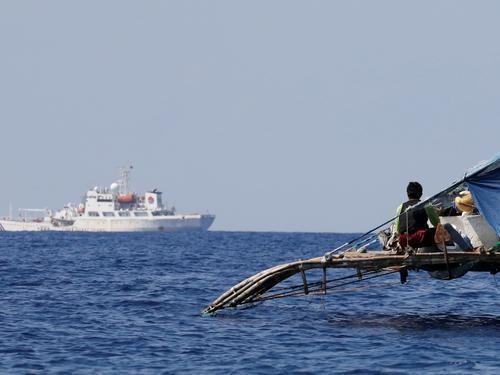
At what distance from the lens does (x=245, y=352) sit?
1889 centimetres

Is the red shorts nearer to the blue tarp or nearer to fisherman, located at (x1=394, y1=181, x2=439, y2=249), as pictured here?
fisherman, located at (x1=394, y1=181, x2=439, y2=249)

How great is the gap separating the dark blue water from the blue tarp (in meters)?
2.46

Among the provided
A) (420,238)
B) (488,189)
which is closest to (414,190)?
(420,238)

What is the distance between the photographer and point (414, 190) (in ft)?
75.0

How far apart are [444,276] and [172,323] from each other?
6.12m

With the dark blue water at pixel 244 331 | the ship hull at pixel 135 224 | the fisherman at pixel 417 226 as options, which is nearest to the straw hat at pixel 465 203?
the fisherman at pixel 417 226

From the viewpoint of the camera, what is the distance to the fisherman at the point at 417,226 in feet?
73.9

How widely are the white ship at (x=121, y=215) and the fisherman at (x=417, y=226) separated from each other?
158272 millimetres

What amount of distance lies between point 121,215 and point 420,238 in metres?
160

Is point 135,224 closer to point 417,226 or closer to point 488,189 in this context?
point 417,226

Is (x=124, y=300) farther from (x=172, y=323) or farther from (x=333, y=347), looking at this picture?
(x=333, y=347)

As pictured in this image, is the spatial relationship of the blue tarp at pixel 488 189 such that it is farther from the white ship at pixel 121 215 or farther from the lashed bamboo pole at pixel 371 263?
the white ship at pixel 121 215

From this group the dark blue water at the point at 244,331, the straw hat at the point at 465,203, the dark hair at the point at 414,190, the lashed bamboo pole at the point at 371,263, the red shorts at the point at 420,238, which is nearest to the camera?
the dark blue water at the point at 244,331

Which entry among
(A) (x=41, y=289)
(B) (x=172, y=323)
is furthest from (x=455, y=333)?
(A) (x=41, y=289)
